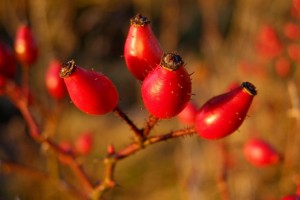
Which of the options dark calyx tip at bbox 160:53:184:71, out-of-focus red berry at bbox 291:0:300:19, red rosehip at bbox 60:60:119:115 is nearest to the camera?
dark calyx tip at bbox 160:53:184:71

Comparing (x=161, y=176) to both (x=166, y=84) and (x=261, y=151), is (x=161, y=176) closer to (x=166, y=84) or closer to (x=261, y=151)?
(x=261, y=151)

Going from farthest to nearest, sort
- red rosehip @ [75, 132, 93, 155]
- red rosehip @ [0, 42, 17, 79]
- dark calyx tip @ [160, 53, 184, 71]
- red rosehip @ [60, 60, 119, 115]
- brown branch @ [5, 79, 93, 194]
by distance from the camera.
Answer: red rosehip @ [75, 132, 93, 155] < red rosehip @ [0, 42, 17, 79] < brown branch @ [5, 79, 93, 194] < red rosehip @ [60, 60, 119, 115] < dark calyx tip @ [160, 53, 184, 71]

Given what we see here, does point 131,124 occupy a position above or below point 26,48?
above

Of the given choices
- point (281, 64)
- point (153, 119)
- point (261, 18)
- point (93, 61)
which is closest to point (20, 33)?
point (153, 119)

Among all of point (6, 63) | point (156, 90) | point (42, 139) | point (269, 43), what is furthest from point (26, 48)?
point (269, 43)

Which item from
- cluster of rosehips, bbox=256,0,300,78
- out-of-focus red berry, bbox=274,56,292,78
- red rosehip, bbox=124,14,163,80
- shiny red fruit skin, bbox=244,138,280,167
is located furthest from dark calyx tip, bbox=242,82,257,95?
out-of-focus red berry, bbox=274,56,292,78

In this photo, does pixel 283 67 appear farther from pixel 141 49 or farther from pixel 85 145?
pixel 141 49

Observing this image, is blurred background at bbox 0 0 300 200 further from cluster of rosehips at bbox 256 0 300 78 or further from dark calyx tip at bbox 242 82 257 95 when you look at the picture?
dark calyx tip at bbox 242 82 257 95
